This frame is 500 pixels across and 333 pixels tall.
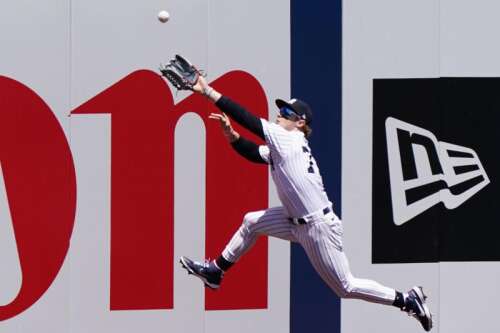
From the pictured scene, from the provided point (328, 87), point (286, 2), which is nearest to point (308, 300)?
point (328, 87)

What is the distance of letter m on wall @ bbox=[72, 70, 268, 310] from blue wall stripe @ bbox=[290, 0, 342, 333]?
0.32m

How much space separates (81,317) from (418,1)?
9.40 ft

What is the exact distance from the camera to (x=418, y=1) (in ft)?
23.2

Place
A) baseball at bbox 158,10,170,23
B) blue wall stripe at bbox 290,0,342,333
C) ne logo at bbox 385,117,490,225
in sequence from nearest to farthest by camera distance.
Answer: baseball at bbox 158,10,170,23, blue wall stripe at bbox 290,0,342,333, ne logo at bbox 385,117,490,225

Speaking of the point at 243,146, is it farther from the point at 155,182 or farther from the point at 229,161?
the point at 155,182

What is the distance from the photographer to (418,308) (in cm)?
651

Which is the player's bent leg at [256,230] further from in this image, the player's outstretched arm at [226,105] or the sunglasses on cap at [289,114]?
the player's outstretched arm at [226,105]

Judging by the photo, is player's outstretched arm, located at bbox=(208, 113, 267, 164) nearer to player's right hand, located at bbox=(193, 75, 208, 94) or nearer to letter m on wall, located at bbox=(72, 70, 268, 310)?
player's right hand, located at bbox=(193, 75, 208, 94)

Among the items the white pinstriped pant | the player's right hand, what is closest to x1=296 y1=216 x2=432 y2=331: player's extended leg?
the white pinstriped pant

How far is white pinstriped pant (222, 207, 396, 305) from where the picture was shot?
627 centimetres

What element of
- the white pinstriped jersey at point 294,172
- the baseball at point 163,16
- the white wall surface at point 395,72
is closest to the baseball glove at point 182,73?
the white pinstriped jersey at point 294,172

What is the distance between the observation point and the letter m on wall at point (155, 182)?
22.4 feet

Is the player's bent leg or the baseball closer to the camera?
the player's bent leg

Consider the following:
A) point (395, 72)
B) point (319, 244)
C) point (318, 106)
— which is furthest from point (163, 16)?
point (319, 244)
